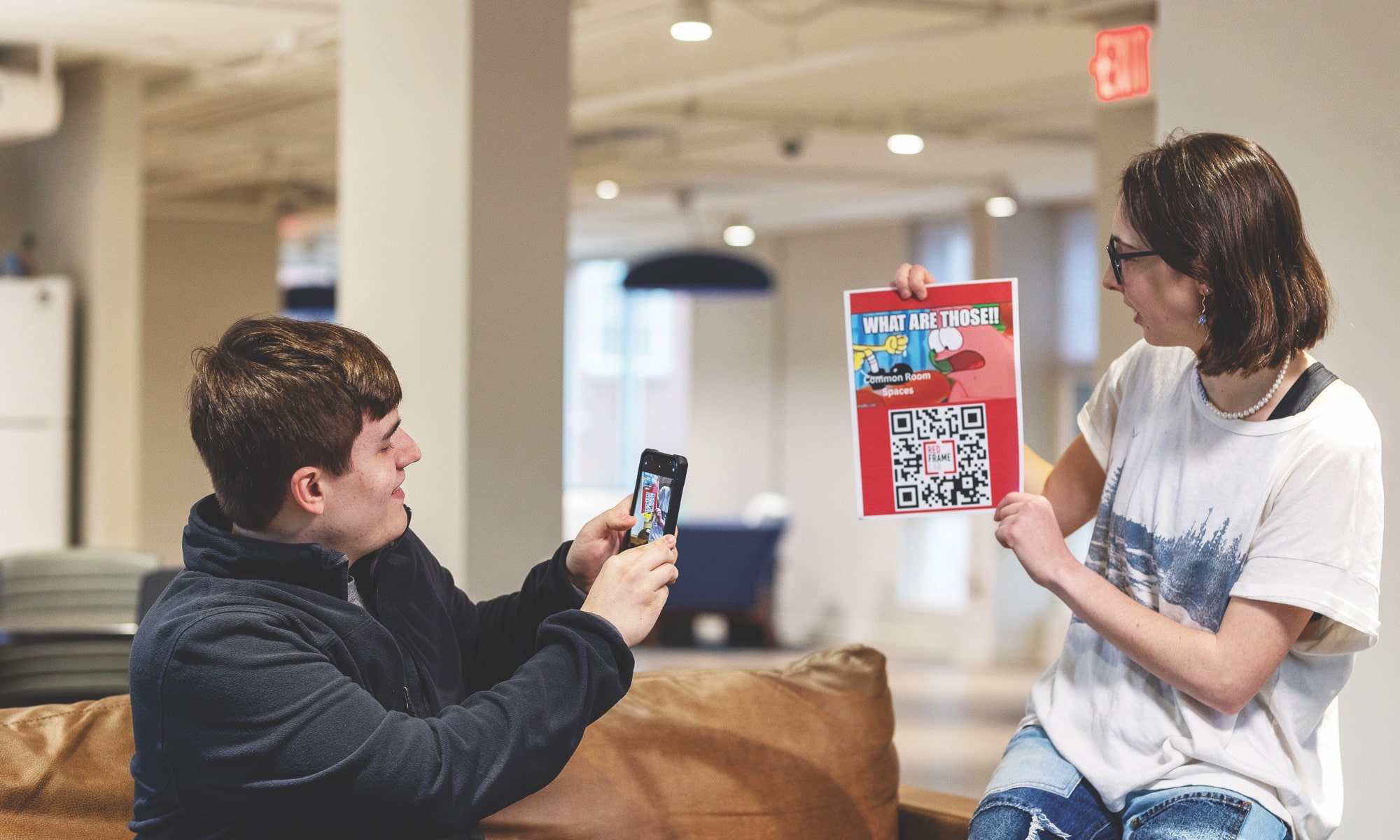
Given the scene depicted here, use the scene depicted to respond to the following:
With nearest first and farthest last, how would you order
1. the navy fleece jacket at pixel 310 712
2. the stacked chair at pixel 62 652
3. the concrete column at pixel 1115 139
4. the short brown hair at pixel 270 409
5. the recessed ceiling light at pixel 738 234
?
the navy fleece jacket at pixel 310 712, the short brown hair at pixel 270 409, the stacked chair at pixel 62 652, the concrete column at pixel 1115 139, the recessed ceiling light at pixel 738 234

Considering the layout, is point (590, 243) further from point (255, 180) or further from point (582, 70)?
point (582, 70)

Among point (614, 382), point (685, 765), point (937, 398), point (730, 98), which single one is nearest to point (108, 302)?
point (730, 98)

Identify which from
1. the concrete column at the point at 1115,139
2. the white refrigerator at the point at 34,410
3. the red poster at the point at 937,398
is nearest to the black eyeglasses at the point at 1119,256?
the red poster at the point at 937,398

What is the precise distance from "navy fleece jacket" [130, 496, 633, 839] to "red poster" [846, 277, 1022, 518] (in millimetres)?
527

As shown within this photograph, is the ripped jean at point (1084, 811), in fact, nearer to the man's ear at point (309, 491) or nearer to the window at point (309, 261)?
the man's ear at point (309, 491)

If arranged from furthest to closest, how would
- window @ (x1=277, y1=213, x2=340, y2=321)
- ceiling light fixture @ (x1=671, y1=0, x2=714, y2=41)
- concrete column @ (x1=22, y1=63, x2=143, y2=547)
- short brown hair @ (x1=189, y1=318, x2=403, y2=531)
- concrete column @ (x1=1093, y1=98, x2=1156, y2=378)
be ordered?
window @ (x1=277, y1=213, x2=340, y2=321) < concrete column @ (x1=22, y1=63, x2=143, y2=547) < concrete column @ (x1=1093, y1=98, x2=1156, y2=378) < ceiling light fixture @ (x1=671, y1=0, x2=714, y2=41) < short brown hair @ (x1=189, y1=318, x2=403, y2=531)

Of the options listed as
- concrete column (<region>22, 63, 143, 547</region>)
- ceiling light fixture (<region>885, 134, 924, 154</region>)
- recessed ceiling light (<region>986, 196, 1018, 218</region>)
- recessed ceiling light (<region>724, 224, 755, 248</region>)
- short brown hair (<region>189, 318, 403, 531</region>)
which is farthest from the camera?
recessed ceiling light (<region>724, 224, 755, 248</region>)

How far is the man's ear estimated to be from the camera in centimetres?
179

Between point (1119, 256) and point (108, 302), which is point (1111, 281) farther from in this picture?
point (108, 302)

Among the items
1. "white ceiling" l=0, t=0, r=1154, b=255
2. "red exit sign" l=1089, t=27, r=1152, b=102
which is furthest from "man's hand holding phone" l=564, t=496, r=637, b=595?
"white ceiling" l=0, t=0, r=1154, b=255

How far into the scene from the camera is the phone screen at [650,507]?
6.52 ft

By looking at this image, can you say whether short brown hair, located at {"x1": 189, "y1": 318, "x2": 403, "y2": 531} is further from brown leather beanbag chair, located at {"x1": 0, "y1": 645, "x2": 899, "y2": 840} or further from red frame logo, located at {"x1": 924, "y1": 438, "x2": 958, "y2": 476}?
red frame logo, located at {"x1": 924, "y1": 438, "x2": 958, "y2": 476}

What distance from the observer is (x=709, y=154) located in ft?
34.6

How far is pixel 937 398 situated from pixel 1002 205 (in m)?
9.01
